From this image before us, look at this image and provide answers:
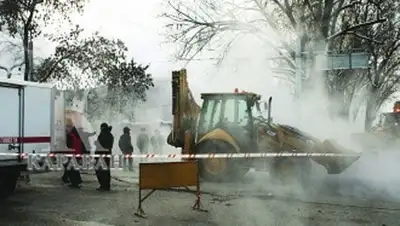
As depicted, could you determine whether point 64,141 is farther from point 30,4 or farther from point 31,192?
point 30,4

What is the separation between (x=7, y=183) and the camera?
10.5m

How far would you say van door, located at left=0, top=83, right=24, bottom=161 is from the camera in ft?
31.1

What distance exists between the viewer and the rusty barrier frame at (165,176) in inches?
327

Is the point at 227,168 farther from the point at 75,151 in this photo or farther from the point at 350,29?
the point at 350,29

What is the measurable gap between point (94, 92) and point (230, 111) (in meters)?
10.1

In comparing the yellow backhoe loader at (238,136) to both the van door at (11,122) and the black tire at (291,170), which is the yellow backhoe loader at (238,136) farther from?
the van door at (11,122)

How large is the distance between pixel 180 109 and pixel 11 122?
4754 millimetres

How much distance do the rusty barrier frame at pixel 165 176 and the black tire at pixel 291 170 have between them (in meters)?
3.39

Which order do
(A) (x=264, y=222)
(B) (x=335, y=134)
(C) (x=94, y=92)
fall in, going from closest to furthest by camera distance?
1. (A) (x=264, y=222)
2. (B) (x=335, y=134)
3. (C) (x=94, y=92)

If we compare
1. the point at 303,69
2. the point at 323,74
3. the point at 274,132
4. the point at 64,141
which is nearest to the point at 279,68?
the point at 303,69

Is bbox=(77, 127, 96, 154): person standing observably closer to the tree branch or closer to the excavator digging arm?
the excavator digging arm

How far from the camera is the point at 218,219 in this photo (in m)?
7.88

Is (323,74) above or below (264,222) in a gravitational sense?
above

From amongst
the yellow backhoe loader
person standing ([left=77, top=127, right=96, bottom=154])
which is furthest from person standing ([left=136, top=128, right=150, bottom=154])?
person standing ([left=77, top=127, right=96, bottom=154])
